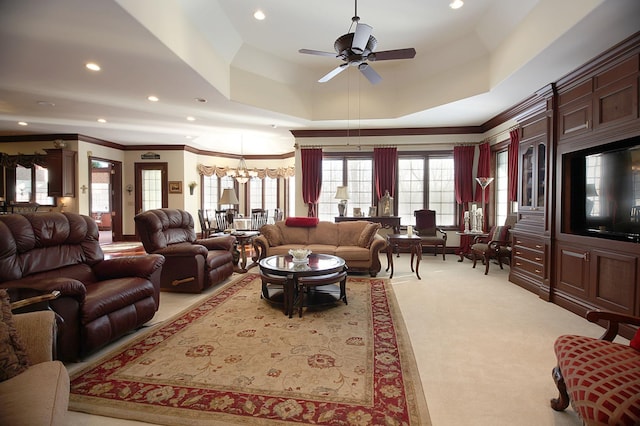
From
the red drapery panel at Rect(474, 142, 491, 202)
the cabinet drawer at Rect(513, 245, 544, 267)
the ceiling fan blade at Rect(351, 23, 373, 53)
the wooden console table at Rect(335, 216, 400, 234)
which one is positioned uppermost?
the ceiling fan blade at Rect(351, 23, 373, 53)

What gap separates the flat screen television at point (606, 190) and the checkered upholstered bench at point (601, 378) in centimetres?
185

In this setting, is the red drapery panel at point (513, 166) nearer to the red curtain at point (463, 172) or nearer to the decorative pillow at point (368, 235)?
the red curtain at point (463, 172)

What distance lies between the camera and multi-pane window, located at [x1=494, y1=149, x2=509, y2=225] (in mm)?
6758

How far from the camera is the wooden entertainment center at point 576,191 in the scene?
123 inches

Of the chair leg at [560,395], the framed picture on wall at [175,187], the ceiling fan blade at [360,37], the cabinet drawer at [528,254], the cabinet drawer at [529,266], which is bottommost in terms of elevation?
the chair leg at [560,395]

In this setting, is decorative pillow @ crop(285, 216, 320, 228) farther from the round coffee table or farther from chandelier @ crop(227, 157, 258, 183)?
chandelier @ crop(227, 157, 258, 183)

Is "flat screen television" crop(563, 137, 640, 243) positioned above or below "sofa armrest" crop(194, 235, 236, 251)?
above

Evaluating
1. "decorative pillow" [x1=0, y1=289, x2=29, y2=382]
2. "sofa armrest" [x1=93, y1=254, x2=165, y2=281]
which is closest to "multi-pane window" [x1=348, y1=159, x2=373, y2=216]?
"sofa armrest" [x1=93, y1=254, x2=165, y2=281]

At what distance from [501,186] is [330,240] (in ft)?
13.0

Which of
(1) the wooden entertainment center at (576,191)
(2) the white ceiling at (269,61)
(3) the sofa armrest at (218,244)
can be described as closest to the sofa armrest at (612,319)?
(1) the wooden entertainment center at (576,191)

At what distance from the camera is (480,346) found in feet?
9.31

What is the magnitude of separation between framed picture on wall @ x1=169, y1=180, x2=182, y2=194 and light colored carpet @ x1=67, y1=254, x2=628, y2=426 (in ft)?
19.7

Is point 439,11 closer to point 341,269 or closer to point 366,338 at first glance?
point 341,269

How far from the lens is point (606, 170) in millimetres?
3473
